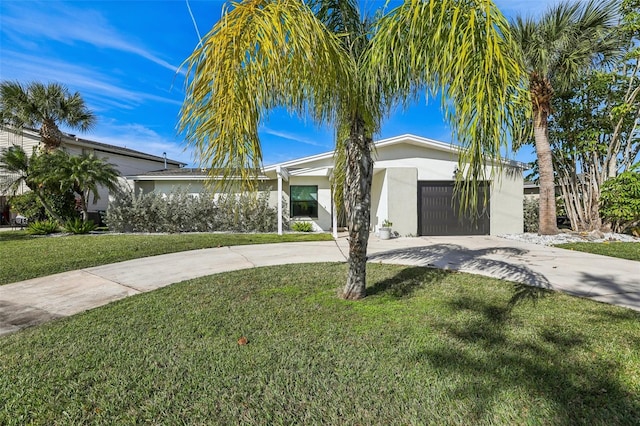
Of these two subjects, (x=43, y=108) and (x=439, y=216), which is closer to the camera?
(x=439, y=216)

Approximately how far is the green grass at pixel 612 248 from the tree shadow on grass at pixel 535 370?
6.42 meters

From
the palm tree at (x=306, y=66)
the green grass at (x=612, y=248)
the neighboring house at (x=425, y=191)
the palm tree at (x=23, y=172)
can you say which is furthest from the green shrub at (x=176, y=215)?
the palm tree at (x=306, y=66)

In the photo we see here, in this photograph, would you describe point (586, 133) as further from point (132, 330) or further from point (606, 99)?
point (132, 330)

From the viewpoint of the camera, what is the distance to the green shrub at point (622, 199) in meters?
10.5

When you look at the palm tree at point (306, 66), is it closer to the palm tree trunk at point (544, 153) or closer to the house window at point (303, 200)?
the palm tree trunk at point (544, 153)

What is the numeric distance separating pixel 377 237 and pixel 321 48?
10347mm

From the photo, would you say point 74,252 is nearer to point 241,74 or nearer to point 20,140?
point 241,74

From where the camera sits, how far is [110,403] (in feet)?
7.52

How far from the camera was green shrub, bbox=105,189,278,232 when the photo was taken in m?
14.2

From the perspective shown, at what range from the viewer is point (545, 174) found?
11.2 metres

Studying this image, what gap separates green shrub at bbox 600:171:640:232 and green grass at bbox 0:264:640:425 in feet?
30.4

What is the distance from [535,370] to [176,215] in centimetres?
1438

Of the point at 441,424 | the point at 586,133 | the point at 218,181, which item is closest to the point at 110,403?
the point at 218,181

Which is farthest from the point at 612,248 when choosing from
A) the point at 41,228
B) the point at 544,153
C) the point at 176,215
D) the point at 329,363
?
the point at 41,228
